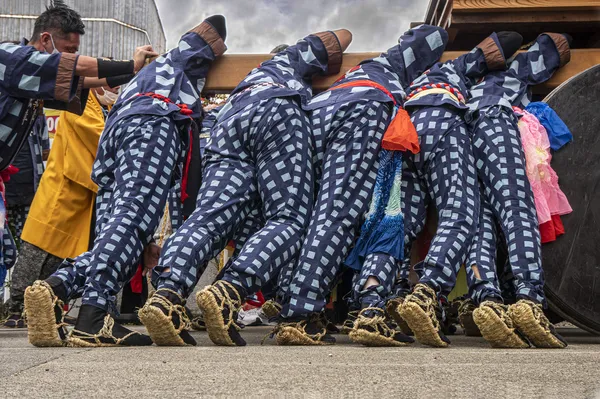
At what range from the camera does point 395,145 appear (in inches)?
143

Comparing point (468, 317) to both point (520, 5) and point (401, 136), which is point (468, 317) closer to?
point (401, 136)

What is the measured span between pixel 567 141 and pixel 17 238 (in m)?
3.37

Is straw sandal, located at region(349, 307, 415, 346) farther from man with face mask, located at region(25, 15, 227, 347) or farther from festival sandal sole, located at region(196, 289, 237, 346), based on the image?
man with face mask, located at region(25, 15, 227, 347)

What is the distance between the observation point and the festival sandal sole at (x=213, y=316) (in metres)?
3.13

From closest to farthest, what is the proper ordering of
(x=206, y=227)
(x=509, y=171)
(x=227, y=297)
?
1. (x=227, y=297)
2. (x=206, y=227)
3. (x=509, y=171)

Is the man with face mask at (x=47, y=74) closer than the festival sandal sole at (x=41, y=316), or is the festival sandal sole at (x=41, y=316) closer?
the festival sandal sole at (x=41, y=316)

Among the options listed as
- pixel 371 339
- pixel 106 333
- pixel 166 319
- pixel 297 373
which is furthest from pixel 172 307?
pixel 297 373

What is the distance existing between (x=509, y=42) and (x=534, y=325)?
146 cm

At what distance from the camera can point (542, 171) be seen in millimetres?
3846

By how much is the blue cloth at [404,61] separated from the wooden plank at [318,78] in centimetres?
12

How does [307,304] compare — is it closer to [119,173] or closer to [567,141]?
[119,173]

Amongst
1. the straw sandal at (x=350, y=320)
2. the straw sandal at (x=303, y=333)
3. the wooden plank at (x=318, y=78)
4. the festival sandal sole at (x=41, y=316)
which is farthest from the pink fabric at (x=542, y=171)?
the festival sandal sole at (x=41, y=316)

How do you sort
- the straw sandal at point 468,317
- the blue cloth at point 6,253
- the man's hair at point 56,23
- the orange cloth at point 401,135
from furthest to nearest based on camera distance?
the blue cloth at point 6,253, the man's hair at point 56,23, the straw sandal at point 468,317, the orange cloth at point 401,135

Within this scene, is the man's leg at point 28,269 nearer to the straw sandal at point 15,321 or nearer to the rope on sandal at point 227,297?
the straw sandal at point 15,321
